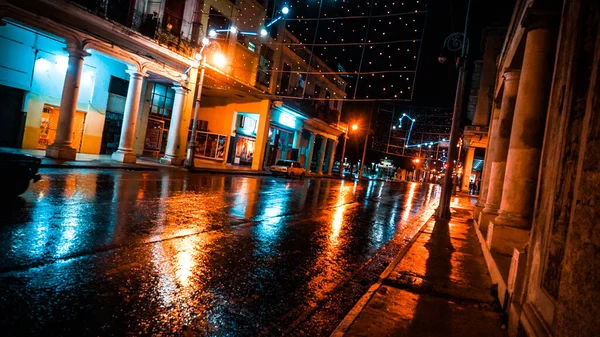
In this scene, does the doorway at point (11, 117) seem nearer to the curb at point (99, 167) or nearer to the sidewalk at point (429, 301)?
the curb at point (99, 167)

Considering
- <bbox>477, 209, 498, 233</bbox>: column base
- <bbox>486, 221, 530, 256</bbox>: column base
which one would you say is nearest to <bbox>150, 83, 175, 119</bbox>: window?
<bbox>477, 209, 498, 233</bbox>: column base

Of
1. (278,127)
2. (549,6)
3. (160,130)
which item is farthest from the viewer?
(278,127)

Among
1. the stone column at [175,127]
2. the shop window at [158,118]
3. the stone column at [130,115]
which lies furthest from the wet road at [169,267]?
the shop window at [158,118]

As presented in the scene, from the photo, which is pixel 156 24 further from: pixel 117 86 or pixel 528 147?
pixel 528 147

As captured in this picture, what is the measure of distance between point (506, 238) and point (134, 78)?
19298 millimetres

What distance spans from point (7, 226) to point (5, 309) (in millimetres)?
3129

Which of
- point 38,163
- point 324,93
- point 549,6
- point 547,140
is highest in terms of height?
point 324,93

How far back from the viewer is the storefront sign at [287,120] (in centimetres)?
3378

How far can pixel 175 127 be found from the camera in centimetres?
2236

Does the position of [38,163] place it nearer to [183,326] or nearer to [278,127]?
[183,326]

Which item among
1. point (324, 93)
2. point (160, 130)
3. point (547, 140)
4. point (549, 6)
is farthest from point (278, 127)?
point (547, 140)

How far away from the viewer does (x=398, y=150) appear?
54.1 meters

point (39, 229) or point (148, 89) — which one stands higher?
point (148, 89)

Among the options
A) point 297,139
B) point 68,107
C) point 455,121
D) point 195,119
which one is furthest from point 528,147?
point 297,139
